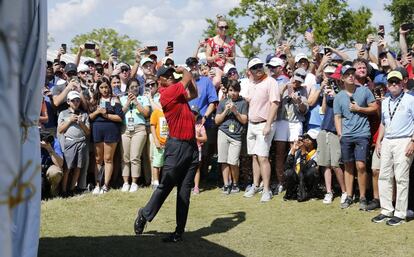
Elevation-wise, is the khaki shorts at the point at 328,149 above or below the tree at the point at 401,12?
below

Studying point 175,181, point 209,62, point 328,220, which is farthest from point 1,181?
point 209,62

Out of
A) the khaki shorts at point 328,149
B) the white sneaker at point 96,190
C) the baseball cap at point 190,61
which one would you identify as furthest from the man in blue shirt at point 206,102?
the khaki shorts at point 328,149

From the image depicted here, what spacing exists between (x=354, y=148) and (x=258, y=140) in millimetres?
1709

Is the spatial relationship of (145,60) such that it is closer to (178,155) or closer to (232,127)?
(232,127)

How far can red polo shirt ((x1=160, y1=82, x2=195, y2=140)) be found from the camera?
25.0 feet

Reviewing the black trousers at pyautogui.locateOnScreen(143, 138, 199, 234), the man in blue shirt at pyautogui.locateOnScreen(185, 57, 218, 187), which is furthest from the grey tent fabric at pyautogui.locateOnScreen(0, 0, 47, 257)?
the man in blue shirt at pyautogui.locateOnScreen(185, 57, 218, 187)

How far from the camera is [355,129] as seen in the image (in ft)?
30.2

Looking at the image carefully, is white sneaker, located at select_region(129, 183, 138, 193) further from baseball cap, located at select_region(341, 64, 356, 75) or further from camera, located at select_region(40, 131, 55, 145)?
baseball cap, located at select_region(341, 64, 356, 75)

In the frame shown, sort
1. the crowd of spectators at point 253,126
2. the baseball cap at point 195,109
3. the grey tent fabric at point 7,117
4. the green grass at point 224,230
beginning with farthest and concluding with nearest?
the baseball cap at point 195,109 → the crowd of spectators at point 253,126 → the green grass at point 224,230 → the grey tent fabric at point 7,117

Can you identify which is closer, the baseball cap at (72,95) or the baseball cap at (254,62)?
the baseball cap at (254,62)

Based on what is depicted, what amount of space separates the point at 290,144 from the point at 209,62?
8.97 ft

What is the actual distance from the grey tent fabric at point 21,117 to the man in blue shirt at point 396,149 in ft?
18.8

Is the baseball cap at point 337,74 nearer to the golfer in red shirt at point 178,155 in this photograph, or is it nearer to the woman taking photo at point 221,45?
the golfer in red shirt at point 178,155

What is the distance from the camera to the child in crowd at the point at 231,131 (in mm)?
10664
